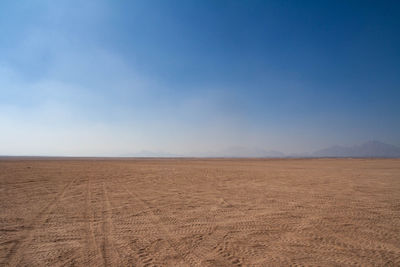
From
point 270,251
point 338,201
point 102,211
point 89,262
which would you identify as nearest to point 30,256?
point 89,262

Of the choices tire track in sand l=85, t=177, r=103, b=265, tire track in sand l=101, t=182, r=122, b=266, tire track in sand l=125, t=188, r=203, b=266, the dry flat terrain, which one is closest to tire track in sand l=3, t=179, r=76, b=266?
the dry flat terrain

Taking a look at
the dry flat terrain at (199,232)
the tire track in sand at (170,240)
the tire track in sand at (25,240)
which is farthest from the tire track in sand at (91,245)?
the tire track in sand at (170,240)

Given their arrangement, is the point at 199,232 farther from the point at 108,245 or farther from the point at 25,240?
the point at 25,240

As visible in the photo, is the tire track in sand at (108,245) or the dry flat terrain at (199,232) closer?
the tire track in sand at (108,245)

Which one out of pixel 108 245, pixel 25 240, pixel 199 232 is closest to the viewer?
pixel 108 245

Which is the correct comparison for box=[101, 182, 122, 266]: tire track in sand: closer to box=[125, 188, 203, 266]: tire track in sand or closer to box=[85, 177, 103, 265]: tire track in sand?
box=[85, 177, 103, 265]: tire track in sand

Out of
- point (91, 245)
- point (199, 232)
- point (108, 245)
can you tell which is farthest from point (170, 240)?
point (91, 245)

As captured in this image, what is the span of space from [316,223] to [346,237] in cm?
103

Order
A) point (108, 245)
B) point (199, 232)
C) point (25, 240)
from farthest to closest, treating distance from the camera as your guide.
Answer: point (199, 232) → point (25, 240) → point (108, 245)

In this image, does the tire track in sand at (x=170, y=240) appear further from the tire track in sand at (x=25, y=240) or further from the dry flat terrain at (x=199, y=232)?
the tire track in sand at (x=25, y=240)

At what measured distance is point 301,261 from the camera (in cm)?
406

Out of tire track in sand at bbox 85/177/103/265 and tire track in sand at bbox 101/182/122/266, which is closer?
tire track in sand at bbox 101/182/122/266

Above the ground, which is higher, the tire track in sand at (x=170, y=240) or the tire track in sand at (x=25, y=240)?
the tire track in sand at (x=25, y=240)

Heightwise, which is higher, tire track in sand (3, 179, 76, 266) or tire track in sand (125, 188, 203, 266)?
tire track in sand (3, 179, 76, 266)
